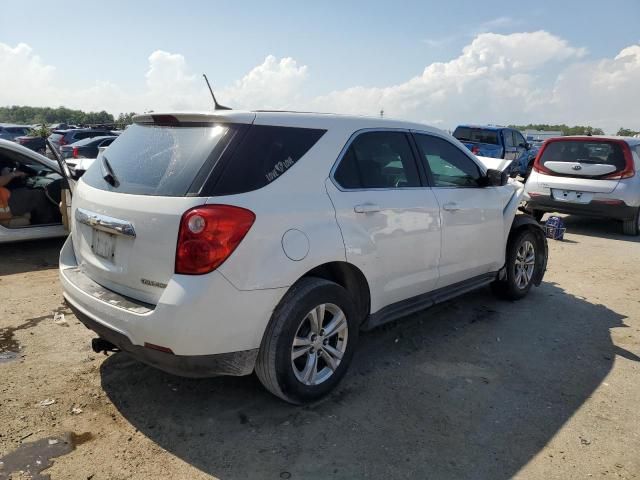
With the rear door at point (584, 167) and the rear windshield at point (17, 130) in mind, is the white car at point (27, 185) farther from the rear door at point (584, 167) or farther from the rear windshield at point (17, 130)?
the rear windshield at point (17, 130)

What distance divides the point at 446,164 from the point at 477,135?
12408 mm

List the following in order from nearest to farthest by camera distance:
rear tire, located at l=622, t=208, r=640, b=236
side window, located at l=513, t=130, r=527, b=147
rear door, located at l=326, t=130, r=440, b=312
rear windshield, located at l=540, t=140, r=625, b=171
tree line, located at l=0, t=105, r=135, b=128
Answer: rear door, located at l=326, t=130, r=440, b=312, rear windshield, located at l=540, t=140, r=625, b=171, rear tire, located at l=622, t=208, r=640, b=236, side window, located at l=513, t=130, r=527, b=147, tree line, located at l=0, t=105, r=135, b=128

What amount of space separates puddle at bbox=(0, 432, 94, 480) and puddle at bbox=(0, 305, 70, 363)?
1.22 meters

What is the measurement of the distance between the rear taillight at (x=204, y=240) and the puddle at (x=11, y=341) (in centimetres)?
203

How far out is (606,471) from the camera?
268 centimetres

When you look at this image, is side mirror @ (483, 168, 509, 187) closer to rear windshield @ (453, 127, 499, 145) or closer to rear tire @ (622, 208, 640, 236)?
rear tire @ (622, 208, 640, 236)

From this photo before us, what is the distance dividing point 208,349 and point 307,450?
0.77 metres

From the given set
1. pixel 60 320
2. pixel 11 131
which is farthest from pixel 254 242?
pixel 11 131

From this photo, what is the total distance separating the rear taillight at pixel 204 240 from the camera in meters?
2.59

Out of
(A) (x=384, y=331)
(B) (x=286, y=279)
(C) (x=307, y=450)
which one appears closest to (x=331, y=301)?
(B) (x=286, y=279)

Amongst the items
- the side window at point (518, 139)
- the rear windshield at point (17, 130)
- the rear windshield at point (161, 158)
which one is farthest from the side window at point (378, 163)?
the rear windshield at point (17, 130)

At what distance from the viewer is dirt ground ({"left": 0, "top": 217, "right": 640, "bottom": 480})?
2.65 metres

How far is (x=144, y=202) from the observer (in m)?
2.79

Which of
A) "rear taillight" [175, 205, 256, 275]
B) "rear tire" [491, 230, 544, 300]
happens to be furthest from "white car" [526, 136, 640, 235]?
"rear taillight" [175, 205, 256, 275]
